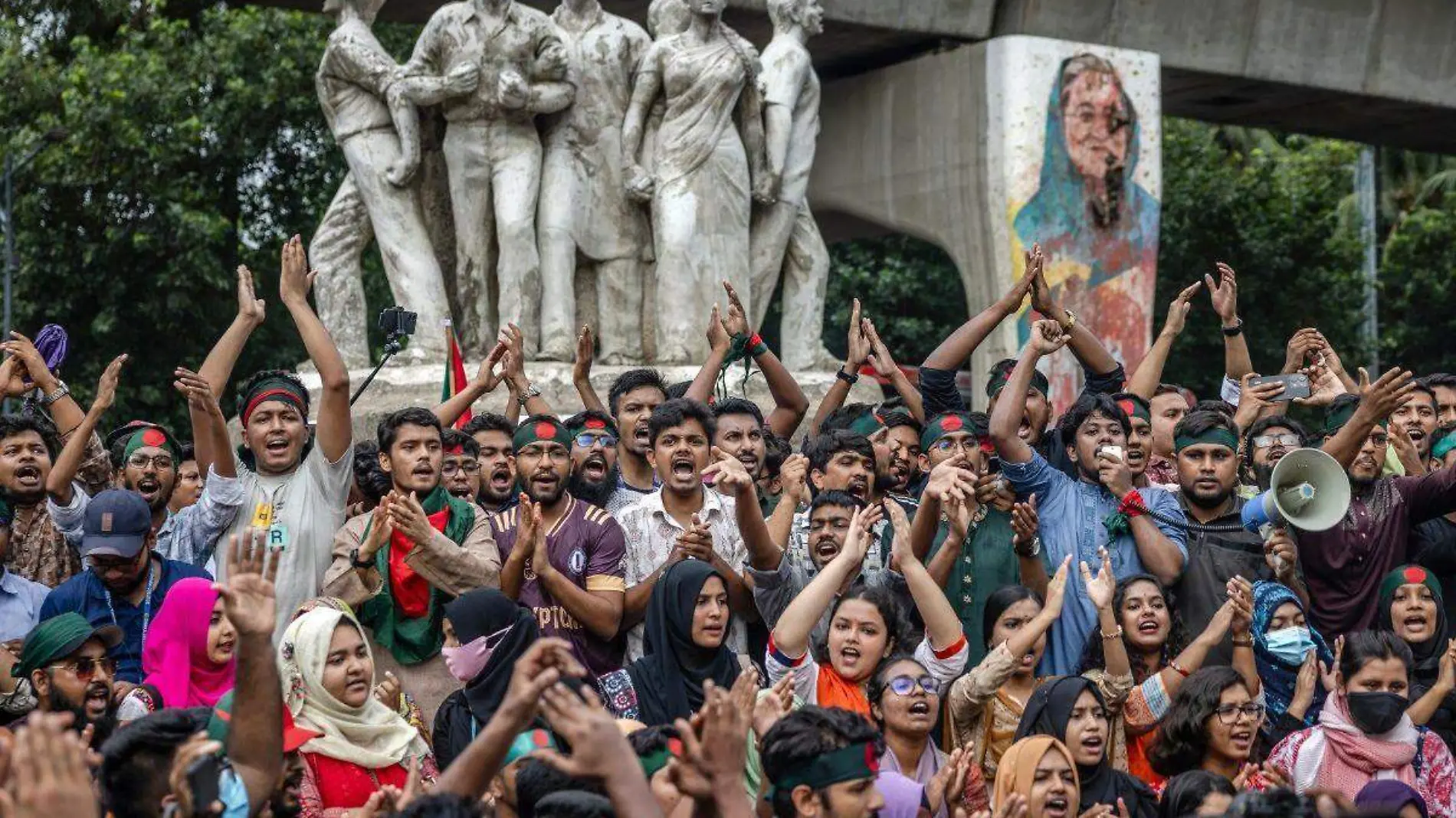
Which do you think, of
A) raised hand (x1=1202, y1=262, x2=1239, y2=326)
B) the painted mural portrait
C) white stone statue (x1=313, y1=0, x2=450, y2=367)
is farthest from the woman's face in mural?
raised hand (x1=1202, y1=262, x2=1239, y2=326)

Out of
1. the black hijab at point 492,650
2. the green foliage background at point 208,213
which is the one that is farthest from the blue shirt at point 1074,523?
the green foliage background at point 208,213

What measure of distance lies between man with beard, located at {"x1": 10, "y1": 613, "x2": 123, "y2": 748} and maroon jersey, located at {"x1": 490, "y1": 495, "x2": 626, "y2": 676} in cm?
132

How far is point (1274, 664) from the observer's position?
7496 mm

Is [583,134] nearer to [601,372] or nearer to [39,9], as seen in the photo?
[601,372]

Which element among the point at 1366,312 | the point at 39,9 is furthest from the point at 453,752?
the point at 1366,312

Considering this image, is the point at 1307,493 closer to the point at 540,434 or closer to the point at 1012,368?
the point at 1012,368

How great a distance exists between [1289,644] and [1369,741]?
66 centimetres

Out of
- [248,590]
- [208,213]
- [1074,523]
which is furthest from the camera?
[208,213]

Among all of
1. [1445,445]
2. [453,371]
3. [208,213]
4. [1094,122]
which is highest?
[1094,122]

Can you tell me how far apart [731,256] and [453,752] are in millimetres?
6187

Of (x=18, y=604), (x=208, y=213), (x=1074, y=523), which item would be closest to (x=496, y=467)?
(x=18, y=604)

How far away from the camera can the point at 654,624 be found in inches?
264

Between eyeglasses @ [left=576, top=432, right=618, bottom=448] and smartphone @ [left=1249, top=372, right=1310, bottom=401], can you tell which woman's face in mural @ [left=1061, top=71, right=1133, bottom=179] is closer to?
smartphone @ [left=1249, top=372, right=1310, bottom=401]

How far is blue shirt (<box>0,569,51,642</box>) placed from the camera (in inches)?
297
